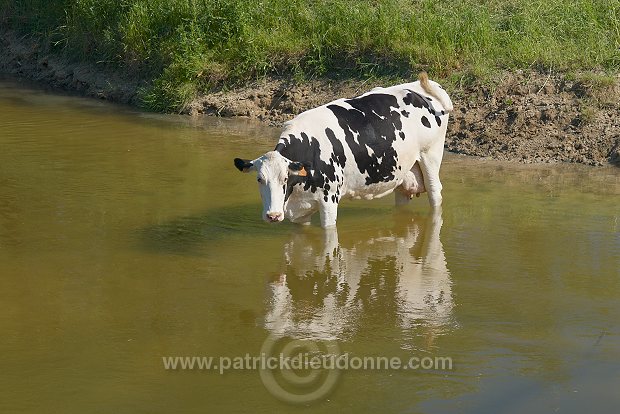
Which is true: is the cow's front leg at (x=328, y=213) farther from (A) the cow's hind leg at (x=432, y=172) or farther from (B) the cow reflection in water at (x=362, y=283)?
(A) the cow's hind leg at (x=432, y=172)

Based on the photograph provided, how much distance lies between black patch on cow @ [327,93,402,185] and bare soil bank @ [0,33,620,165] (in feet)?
9.57

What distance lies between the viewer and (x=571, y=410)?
685cm

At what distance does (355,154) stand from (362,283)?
165cm

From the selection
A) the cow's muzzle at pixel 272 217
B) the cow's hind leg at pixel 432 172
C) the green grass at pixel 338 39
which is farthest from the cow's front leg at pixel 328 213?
the green grass at pixel 338 39

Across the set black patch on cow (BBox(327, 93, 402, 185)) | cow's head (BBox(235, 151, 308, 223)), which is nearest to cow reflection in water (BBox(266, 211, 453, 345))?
cow's head (BBox(235, 151, 308, 223))

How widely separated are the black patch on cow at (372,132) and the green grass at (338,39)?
3.86 m

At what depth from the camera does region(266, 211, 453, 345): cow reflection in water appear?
836 centimetres

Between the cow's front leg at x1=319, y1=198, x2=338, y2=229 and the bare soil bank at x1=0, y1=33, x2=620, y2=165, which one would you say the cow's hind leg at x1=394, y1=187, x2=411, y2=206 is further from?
the bare soil bank at x1=0, y1=33, x2=620, y2=165

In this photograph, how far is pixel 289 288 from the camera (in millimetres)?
9258

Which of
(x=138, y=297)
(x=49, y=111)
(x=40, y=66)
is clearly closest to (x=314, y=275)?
(x=138, y=297)

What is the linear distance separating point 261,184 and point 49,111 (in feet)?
24.1

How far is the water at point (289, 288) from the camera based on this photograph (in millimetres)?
7172

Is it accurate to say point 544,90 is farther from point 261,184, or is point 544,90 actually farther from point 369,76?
point 261,184

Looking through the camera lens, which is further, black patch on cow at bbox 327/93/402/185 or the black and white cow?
black patch on cow at bbox 327/93/402/185
